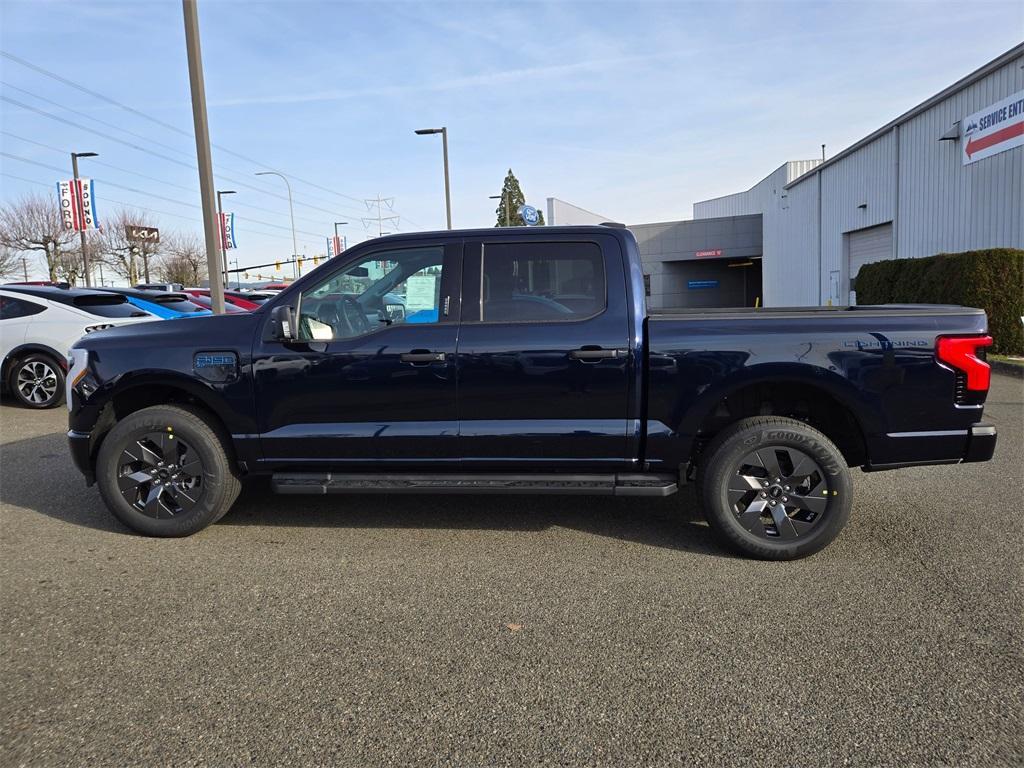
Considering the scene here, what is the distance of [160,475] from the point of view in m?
4.52

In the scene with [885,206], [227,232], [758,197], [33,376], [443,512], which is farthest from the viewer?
[758,197]

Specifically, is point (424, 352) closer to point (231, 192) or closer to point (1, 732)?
point (1, 732)

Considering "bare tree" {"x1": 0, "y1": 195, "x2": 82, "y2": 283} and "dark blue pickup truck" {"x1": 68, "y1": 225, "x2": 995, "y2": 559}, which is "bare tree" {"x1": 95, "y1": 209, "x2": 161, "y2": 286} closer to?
"bare tree" {"x1": 0, "y1": 195, "x2": 82, "y2": 283}

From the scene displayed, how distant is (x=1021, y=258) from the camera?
41.2 ft

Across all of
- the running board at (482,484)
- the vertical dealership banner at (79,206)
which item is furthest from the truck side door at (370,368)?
the vertical dealership banner at (79,206)

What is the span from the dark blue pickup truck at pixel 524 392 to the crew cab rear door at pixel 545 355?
0.01m

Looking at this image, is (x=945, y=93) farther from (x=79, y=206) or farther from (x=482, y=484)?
(x=79, y=206)

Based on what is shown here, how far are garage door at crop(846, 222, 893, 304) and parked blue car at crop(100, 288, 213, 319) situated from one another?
1680 cm

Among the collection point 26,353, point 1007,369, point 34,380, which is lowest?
point 1007,369

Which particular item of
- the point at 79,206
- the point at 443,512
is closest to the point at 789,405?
the point at 443,512

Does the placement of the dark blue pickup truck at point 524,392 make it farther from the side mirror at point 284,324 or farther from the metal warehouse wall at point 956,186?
the metal warehouse wall at point 956,186

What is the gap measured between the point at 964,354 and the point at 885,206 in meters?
19.0

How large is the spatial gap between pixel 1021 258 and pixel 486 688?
13686 millimetres

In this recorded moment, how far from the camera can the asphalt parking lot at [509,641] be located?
2.50 m
